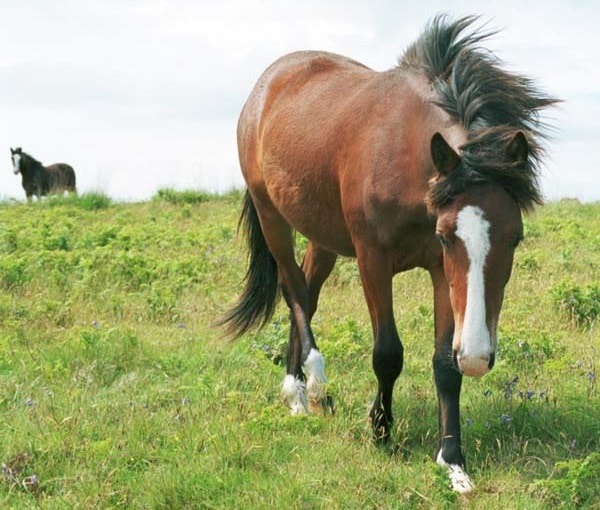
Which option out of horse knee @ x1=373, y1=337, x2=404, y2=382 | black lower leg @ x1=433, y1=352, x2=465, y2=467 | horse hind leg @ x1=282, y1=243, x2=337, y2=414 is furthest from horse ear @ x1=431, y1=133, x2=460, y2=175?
horse hind leg @ x1=282, y1=243, x2=337, y2=414

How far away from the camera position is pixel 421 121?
488 centimetres

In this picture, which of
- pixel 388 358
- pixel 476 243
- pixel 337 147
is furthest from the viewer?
pixel 337 147

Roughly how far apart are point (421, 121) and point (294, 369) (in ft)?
7.43

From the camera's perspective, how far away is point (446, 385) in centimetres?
488

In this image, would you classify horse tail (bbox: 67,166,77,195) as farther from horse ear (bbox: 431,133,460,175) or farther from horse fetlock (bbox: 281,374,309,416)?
horse ear (bbox: 431,133,460,175)

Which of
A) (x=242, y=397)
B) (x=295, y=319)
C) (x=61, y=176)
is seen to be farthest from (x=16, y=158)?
(x=242, y=397)

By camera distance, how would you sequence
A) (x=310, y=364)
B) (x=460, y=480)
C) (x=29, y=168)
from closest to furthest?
(x=460, y=480) → (x=310, y=364) → (x=29, y=168)

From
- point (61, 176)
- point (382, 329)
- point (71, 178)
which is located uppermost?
point (382, 329)

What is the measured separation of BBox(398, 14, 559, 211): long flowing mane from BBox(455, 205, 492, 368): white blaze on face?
0.59ft

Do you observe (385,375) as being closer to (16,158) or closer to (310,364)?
(310,364)

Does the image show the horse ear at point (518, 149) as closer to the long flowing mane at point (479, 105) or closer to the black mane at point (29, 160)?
the long flowing mane at point (479, 105)

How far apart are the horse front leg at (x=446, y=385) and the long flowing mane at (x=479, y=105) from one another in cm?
77

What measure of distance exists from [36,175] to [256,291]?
19.3 m

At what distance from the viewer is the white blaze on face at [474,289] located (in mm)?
3984
